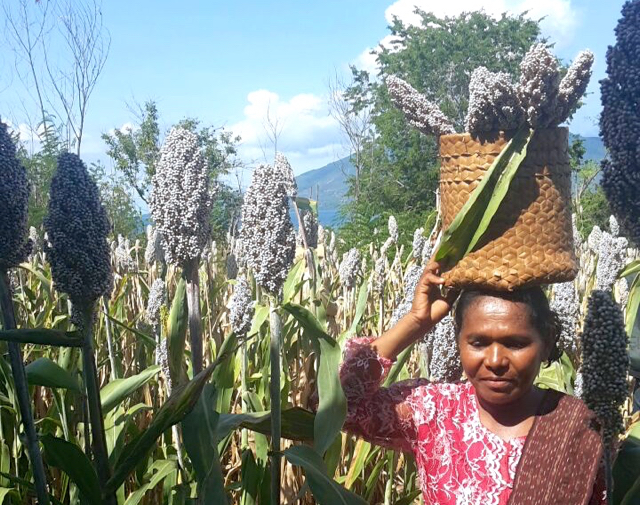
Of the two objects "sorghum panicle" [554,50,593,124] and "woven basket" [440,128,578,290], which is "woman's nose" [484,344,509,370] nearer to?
"woven basket" [440,128,578,290]

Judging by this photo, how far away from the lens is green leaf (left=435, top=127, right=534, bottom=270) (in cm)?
165

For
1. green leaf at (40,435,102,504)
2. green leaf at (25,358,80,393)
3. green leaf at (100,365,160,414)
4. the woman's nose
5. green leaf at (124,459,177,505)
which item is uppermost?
green leaf at (25,358,80,393)

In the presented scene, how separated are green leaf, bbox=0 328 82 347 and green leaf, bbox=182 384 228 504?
33 centimetres

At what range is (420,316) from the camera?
83.4 inches

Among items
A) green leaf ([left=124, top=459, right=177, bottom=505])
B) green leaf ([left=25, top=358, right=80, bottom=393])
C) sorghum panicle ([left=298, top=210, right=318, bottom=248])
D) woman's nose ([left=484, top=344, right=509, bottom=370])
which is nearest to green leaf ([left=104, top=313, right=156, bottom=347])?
green leaf ([left=25, top=358, right=80, bottom=393])

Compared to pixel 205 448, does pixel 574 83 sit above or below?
above

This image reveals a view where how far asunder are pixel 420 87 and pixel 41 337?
26.0m

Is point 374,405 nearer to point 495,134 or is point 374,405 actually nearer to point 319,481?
point 319,481

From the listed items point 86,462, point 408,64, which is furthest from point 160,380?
point 408,64

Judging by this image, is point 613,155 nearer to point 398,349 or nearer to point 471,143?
point 471,143

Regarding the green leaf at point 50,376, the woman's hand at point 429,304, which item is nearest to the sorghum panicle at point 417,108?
the woman's hand at point 429,304

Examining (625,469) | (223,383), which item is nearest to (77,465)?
(223,383)

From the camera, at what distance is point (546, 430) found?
197cm

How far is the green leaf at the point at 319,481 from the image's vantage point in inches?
62.9
